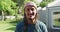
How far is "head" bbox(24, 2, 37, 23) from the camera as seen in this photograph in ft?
7.88

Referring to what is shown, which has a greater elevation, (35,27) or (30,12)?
(30,12)

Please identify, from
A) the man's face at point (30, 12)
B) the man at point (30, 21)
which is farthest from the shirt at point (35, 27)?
the man's face at point (30, 12)

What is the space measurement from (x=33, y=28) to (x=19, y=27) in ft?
0.57

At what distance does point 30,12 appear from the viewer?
7.93ft

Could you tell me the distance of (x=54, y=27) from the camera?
14883 millimetres

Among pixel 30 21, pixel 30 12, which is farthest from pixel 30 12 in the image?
pixel 30 21

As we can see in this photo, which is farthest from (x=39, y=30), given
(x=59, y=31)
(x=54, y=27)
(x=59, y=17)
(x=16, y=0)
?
(x=16, y=0)

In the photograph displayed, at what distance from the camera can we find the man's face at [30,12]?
2.40m

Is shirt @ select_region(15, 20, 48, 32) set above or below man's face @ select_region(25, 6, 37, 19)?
below

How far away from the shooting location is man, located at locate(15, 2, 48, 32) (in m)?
2.42

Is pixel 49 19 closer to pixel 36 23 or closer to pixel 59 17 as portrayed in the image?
pixel 59 17

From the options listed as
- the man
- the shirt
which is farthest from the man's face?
the shirt

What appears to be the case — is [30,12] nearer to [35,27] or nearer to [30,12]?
[30,12]

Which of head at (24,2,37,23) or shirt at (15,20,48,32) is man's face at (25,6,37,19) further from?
shirt at (15,20,48,32)
